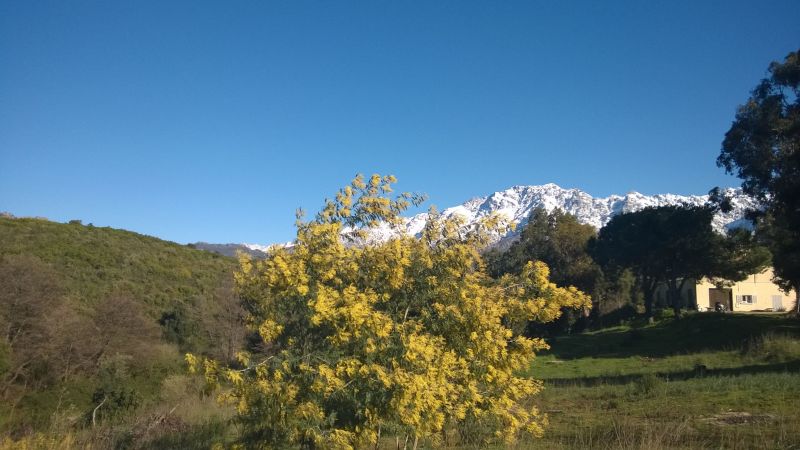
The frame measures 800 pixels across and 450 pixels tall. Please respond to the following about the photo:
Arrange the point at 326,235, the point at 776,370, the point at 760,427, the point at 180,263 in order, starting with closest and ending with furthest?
1. the point at 326,235
2. the point at 760,427
3. the point at 776,370
4. the point at 180,263

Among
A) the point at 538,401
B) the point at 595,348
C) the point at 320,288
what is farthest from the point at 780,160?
the point at 320,288

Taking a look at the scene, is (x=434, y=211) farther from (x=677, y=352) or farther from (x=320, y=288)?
(x=677, y=352)

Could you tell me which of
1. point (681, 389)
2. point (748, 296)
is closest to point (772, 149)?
point (681, 389)

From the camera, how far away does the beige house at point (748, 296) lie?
182 ft

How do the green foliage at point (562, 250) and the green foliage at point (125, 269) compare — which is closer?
the green foliage at point (125, 269)

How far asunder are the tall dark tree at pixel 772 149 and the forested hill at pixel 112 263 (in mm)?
27931

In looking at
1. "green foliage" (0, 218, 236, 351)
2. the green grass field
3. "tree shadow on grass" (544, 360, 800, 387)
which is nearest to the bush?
the green grass field

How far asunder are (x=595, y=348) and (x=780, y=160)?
46.8ft

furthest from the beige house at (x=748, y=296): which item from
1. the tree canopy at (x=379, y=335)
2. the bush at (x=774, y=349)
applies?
the tree canopy at (x=379, y=335)

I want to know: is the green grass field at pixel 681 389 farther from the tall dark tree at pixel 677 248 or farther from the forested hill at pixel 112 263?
the forested hill at pixel 112 263

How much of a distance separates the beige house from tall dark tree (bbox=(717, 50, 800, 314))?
2689 cm

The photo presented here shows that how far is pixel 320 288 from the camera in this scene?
19.8 feet

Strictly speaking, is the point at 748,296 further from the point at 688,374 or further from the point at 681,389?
the point at 681,389

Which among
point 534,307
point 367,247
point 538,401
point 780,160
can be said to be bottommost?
point 538,401
